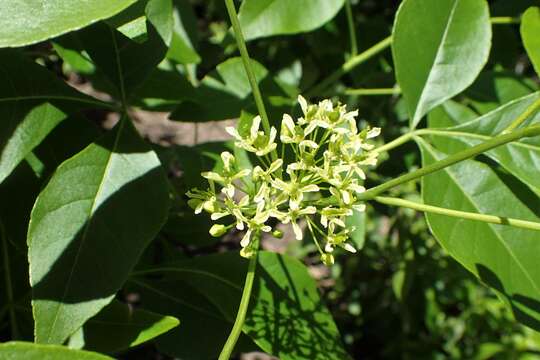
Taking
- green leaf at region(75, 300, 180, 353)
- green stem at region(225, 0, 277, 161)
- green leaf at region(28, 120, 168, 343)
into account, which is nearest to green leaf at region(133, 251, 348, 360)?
green leaf at region(75, 300, 180, 353)

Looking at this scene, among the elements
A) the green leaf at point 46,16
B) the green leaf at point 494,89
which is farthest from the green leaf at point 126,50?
the green leaf at point 494,89

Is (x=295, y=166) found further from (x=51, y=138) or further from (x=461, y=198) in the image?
(x=51, y=138)

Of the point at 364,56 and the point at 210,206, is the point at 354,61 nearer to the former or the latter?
the point at 364,56

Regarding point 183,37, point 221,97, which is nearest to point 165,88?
point 221,97

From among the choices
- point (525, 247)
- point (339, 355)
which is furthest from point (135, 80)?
point (525, 247)

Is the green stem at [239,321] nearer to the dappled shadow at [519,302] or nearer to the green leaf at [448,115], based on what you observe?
the dappled shadow at [519,302]

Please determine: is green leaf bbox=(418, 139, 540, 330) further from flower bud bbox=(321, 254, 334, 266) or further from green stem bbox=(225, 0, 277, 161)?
green stem bbox=(225, 0, 277, 161)
